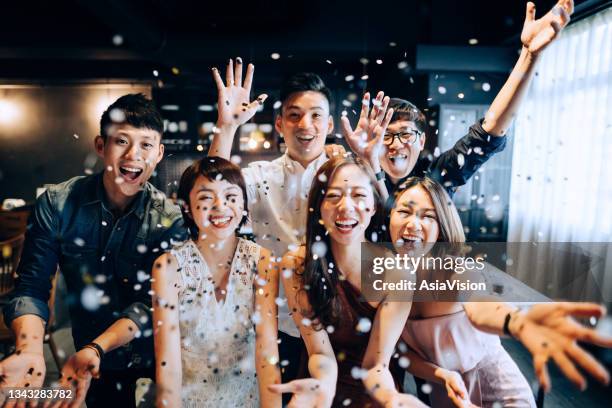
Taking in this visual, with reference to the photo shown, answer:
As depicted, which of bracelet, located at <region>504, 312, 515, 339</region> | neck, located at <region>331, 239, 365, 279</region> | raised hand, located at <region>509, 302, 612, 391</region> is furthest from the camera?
neck, located at <region>331, 239, 365, 279</region>

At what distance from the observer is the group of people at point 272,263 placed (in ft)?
3.43

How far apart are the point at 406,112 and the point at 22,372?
1382 mm

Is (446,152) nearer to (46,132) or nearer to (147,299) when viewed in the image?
(147,299)

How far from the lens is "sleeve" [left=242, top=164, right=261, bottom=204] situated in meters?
1.09

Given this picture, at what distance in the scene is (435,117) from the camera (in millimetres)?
1133

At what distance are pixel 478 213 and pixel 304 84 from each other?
0.68m

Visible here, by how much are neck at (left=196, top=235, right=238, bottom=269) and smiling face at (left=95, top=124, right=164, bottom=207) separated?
0.26 meters

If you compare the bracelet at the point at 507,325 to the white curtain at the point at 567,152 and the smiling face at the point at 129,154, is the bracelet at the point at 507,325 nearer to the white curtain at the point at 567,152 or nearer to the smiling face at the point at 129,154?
the white curtain at the point at 567,152

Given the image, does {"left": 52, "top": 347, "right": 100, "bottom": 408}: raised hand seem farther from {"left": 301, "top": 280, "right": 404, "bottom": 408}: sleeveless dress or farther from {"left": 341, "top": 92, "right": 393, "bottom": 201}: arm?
{"left": 341, "top": 92, "right": 393, "bottom": 201}: arm

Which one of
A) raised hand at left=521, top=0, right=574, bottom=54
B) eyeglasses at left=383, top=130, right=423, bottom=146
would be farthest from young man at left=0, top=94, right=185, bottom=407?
raised hand at left=521, top=0, right=574, bottom=54

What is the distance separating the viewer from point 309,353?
1104mm

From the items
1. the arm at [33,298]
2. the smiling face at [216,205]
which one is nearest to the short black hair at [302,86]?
the smiling face at [216,205]

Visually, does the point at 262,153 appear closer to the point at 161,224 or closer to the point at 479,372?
the point at 161,224

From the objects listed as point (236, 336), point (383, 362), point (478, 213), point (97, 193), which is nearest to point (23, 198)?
point (97, 193)
